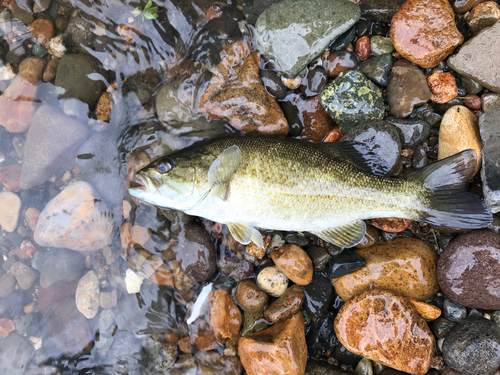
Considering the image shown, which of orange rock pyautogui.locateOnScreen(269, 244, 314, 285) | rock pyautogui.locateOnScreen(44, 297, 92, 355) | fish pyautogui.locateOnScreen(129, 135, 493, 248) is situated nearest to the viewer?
fish pyautogui.locateOnScreen(129, 135, 493, 248)

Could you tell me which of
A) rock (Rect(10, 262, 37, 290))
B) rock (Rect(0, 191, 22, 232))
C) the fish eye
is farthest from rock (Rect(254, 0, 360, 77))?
rock (Rect(10, 262, 37, 290))

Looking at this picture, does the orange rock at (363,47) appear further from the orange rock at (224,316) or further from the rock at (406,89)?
the orange rock at (224,316)

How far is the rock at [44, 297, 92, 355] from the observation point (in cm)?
382

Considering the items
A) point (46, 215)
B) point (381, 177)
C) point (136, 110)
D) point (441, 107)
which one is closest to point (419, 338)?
point (381, 177)

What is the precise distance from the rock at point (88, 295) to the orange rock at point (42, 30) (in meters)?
3.23

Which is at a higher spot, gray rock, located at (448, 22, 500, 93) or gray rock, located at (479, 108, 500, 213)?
gray rock, located at (448, 22, 500, 93)

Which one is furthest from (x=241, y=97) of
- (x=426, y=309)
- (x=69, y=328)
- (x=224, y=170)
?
(x=69, y=328)

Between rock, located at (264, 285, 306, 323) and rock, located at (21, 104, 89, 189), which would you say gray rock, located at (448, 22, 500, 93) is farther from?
rock, located at (21, 104, 89, 189)

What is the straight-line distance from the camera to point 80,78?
358cm

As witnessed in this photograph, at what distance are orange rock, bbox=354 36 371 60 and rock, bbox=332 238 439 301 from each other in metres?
2.46

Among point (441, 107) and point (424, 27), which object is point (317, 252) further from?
point (424, 27)

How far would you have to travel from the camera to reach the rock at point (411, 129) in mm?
3445

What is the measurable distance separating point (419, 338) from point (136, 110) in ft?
14.7

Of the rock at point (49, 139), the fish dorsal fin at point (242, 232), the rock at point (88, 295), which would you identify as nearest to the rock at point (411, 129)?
the fish dorsal fin at point (242, 232)
